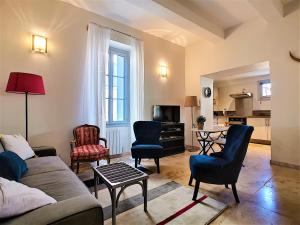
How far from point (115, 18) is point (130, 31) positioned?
1.53 feet

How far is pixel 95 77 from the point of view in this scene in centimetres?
353

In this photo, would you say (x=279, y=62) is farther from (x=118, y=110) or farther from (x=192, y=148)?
(x=118, y=110)

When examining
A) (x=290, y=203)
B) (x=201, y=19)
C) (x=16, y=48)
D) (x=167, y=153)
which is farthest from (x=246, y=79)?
(x=16, y=48)

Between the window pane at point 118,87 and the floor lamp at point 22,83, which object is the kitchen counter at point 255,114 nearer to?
the window pane at point 118,87

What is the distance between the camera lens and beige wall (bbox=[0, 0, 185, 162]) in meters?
2.75

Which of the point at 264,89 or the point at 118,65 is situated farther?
the point at 264,89

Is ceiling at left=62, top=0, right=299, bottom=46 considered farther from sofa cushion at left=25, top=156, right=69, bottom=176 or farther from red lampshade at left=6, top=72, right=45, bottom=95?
sofa cushion at left=25, top=156, right=69, bottom=176

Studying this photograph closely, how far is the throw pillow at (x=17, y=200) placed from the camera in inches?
34.0

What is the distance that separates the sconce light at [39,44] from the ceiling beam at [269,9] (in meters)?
3.43

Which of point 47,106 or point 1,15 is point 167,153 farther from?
point 1,15

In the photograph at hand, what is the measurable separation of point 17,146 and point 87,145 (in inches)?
45.1

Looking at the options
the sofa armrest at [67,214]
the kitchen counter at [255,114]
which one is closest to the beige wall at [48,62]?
the sofa armrest at [67,214]

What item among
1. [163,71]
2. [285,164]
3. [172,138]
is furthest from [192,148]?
[163,71]

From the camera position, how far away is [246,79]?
6938mm
